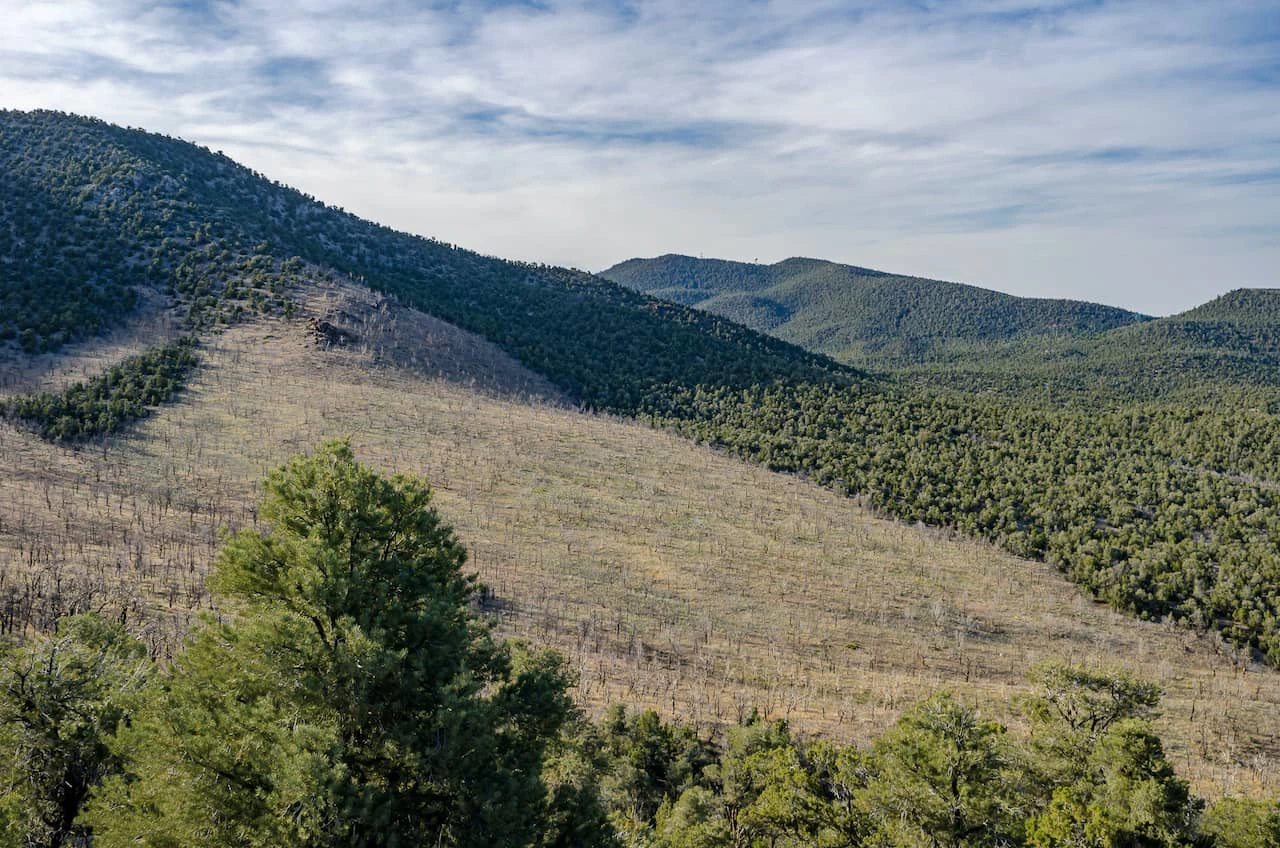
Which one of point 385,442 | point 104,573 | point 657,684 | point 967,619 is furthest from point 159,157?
point 967,619

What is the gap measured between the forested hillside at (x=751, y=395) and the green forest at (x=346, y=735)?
4183 centimetres

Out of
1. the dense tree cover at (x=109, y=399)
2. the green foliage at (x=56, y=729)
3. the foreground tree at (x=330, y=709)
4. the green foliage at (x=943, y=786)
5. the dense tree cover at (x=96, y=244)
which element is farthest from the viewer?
the dense tree cover at (x=96, y=244)

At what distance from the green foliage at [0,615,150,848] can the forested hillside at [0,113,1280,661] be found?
56.8 metres

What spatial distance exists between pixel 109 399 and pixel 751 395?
216 feet

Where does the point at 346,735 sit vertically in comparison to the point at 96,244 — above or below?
below

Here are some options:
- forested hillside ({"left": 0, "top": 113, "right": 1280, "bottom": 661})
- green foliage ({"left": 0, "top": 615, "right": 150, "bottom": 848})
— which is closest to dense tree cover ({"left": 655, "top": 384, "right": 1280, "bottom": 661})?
forested hillside ({"left": 0, "top": 113, "right": 1280, "bottom": 661})

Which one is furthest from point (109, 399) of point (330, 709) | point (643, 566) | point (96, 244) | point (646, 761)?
point (330, 709)

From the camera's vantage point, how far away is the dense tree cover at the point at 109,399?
51.1 metres

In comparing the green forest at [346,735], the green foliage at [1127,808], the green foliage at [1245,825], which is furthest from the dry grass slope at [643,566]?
the green foliage at [1245,825]

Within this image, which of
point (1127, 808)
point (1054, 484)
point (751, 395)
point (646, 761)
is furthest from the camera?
point (751, 395)

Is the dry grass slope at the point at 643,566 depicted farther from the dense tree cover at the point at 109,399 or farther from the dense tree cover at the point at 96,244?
the dense tree cover at the point at 96,244

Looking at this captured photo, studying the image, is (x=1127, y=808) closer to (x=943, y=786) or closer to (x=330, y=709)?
(x=943, y=786)

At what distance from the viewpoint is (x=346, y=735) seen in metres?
10.6

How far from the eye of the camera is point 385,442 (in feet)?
194
